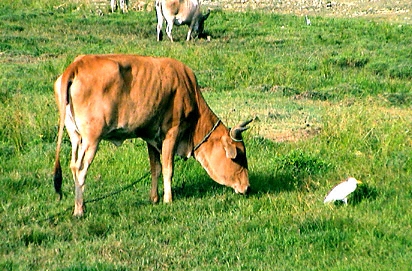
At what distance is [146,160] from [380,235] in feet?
11.3

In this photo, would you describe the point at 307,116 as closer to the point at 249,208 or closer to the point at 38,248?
the point at 249,208

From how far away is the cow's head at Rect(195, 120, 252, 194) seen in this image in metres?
8.24

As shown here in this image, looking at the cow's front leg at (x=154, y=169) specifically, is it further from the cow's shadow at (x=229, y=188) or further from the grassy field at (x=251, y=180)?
the cow's shadow at (x=229, y=188)

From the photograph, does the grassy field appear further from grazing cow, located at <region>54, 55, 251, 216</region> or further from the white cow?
the white cow

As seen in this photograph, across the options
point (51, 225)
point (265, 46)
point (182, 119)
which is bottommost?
point (265, 46)

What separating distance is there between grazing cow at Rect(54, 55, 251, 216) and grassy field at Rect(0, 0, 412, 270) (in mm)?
362

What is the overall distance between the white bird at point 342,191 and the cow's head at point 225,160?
3.00 ft

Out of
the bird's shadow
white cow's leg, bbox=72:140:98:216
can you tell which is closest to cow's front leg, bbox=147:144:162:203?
white cow's leg, bbox=72:140:98:216

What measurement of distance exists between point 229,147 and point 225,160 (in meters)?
0.16

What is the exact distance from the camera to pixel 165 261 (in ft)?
20.5

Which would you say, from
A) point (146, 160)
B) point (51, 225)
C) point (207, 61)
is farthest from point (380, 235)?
point (207, 61)

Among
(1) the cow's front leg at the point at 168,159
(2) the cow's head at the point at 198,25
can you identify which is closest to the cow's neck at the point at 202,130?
(1) the cow's front leg at the point at 168,159

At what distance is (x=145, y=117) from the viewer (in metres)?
7.66

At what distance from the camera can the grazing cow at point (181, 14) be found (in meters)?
22.7
